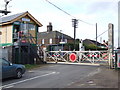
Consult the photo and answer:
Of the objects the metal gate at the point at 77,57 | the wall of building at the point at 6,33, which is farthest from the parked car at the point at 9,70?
the wall of building at the point at 6,33

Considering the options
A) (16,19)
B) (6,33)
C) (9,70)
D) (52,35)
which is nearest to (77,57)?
(16,19)

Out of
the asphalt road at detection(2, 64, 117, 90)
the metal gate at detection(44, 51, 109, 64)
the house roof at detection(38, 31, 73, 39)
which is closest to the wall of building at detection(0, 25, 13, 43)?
the metal gate at detection(44, 51, 109, 64)

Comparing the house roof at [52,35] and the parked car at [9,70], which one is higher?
the house roof at [52,35]

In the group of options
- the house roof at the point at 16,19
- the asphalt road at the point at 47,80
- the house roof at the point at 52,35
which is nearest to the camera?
the asphalt road at the point at 47,80

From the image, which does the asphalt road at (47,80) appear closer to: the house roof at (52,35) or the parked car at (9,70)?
the parked car at (9,70)

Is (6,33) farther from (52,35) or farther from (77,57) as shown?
(52,35)

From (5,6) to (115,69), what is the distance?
47.4 feet

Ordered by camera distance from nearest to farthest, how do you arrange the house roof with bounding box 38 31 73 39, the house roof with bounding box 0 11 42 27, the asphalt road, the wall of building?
1. the asphalt road
2. the house roof with bounding box 0 11 42 27
3. the wall of building
4. the house roof with bounding box 38 31 73 39

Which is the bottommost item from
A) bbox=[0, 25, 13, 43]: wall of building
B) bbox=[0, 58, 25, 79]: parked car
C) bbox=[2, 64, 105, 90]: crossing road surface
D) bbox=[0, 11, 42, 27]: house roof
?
bbox=[2, 64, 105, 90]: crossing road surface

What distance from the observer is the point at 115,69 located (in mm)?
14195

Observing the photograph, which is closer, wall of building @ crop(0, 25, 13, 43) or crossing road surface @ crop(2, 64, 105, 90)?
crossing road surface @ crop(2, 64, 105, 90)

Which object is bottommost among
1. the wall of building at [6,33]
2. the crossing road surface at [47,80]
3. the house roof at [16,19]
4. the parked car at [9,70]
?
the crossing road surface at [47,80]

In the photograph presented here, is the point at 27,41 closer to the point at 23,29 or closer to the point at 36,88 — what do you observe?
the point at 23,29

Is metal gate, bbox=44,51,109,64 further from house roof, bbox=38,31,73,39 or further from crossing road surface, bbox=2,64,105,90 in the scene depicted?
house roof, bbox=38,31,73,39
